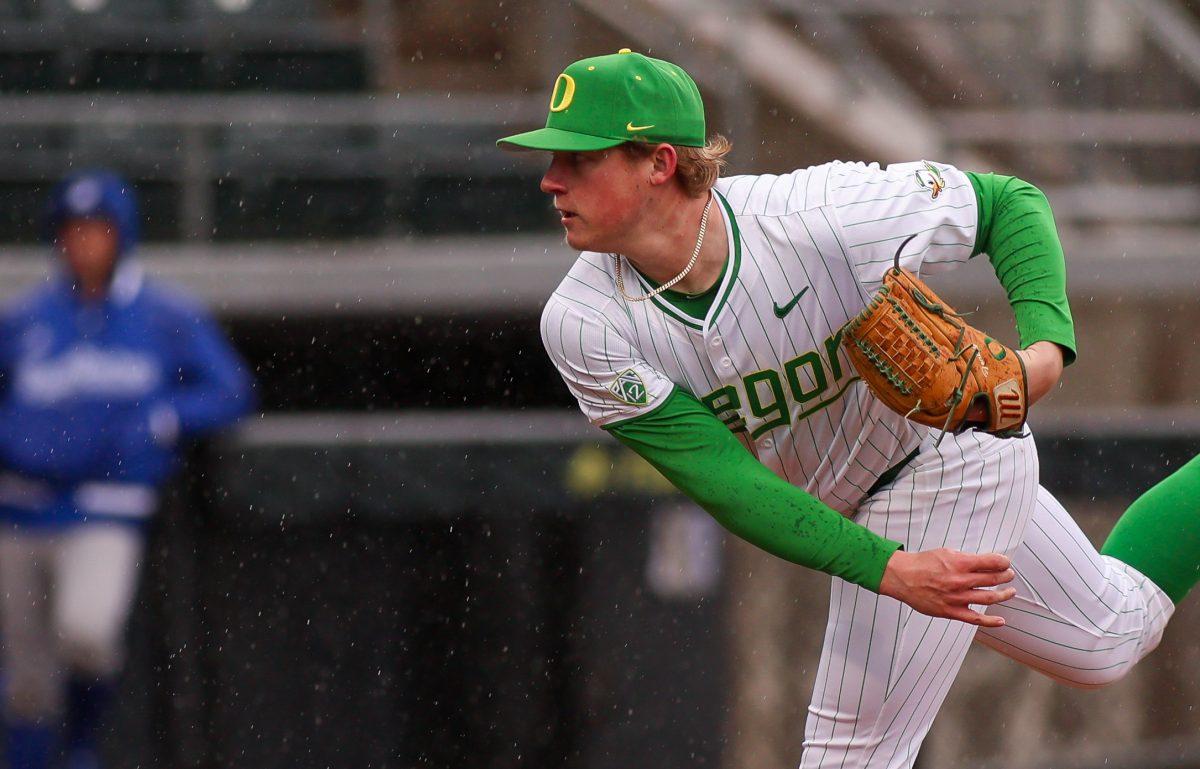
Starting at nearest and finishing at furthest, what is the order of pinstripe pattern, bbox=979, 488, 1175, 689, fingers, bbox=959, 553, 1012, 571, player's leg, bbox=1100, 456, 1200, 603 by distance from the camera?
fingers, bbox=959, 553, 1012, 571
pinstripe pattern, bbox=979, 488, 1175, 689
player's leg, bbox=1100, 456, 1200, 603

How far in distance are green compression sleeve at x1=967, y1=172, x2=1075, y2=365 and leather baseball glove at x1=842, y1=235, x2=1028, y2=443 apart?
0.28 feet

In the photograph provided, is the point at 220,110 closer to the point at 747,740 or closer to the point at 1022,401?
the point at 747,740

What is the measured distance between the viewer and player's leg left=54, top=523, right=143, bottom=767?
5.20m

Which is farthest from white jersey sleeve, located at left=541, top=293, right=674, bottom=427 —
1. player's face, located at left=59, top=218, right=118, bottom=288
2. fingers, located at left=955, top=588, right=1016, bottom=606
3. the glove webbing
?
player's face, located at left=59, top=218, right=118, bottom=288

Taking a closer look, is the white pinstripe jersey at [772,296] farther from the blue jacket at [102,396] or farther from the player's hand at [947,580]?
the blue jacket at [102,396]

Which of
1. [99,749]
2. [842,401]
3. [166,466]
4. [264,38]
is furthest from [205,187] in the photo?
[842,401]

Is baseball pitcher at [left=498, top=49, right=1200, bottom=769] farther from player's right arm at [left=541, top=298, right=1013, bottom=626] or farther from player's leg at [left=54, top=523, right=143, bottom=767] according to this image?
A: player's leg at [left=54, top=523, right=143, bottom=767]

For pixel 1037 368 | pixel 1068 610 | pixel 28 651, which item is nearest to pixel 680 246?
pixel 1037 368

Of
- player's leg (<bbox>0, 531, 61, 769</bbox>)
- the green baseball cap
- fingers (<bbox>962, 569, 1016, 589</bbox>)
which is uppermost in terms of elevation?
the green baseball cap

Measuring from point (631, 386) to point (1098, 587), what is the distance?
1044 mm

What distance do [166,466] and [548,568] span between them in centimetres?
131

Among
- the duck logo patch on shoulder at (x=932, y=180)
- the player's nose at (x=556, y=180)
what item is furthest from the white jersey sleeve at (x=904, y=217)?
the player's nose at (x=556, y=180)

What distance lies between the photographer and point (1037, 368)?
2.64m

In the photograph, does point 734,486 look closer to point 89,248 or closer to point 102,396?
point 102,396
